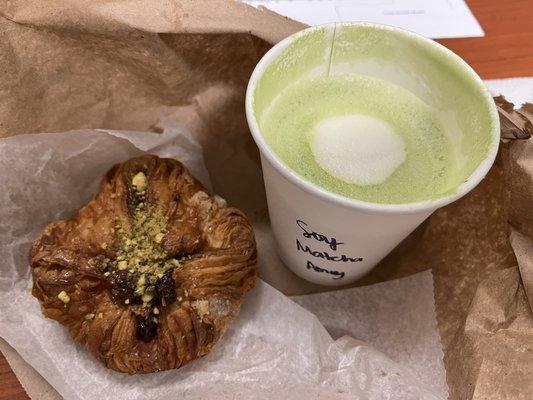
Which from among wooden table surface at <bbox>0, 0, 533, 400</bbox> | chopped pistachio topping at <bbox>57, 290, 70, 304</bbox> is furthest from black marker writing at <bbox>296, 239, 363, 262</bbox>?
wooden table surface at <bbox>0, 0, 533, 400</bbox>

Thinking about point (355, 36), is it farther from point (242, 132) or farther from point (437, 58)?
point (242, 132)

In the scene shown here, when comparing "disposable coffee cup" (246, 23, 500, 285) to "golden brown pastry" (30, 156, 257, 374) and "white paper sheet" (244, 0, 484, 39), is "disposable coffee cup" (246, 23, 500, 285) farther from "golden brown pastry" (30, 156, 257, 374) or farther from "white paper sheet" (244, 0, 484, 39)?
"white paper sheet" (244, 0, 484, 39)

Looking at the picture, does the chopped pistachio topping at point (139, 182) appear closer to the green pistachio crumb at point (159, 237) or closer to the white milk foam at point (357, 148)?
the green pistachio crumb at point (159, 237)

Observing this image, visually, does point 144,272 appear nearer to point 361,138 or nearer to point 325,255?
point 325,255

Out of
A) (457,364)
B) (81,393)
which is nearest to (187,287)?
(81,393)

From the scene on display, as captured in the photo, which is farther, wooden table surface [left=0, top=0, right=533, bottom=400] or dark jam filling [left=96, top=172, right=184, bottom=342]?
wooden table surface [left=0, top=0, right=533, bottom=400]

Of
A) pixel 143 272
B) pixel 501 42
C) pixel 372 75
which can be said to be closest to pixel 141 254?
pixel 143 272
